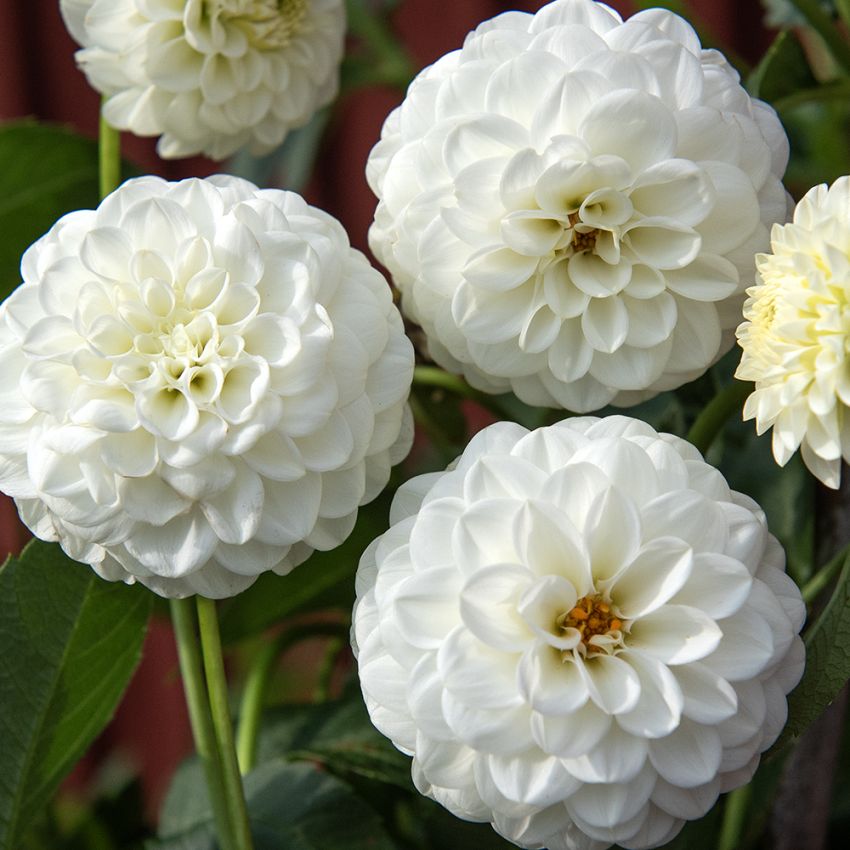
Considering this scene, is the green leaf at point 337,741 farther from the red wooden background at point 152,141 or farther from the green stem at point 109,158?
the red wooden background at point 152,141

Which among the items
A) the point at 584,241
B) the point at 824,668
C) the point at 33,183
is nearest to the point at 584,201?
the point at 584,241

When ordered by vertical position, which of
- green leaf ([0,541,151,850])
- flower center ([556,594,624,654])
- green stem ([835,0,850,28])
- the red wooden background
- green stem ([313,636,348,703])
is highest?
green stem ([835,0,850,28])

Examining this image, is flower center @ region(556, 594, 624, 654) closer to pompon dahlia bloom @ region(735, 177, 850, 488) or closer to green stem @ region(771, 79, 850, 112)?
pompon dahlia bloom @ region(735, 177, 850, 488)

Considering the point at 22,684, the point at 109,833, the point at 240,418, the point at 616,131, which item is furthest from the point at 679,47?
the point at 109,833

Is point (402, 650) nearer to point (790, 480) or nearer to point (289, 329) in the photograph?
point (289, 329)

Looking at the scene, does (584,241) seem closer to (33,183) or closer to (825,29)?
(825,29)

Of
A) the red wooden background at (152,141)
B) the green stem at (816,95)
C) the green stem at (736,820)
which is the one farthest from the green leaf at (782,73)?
the red wooden background at (152,141)

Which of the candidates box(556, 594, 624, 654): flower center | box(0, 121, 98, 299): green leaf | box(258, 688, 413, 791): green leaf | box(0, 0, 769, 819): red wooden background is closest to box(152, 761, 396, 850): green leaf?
box(258, 688, 413, 791): green leaf
